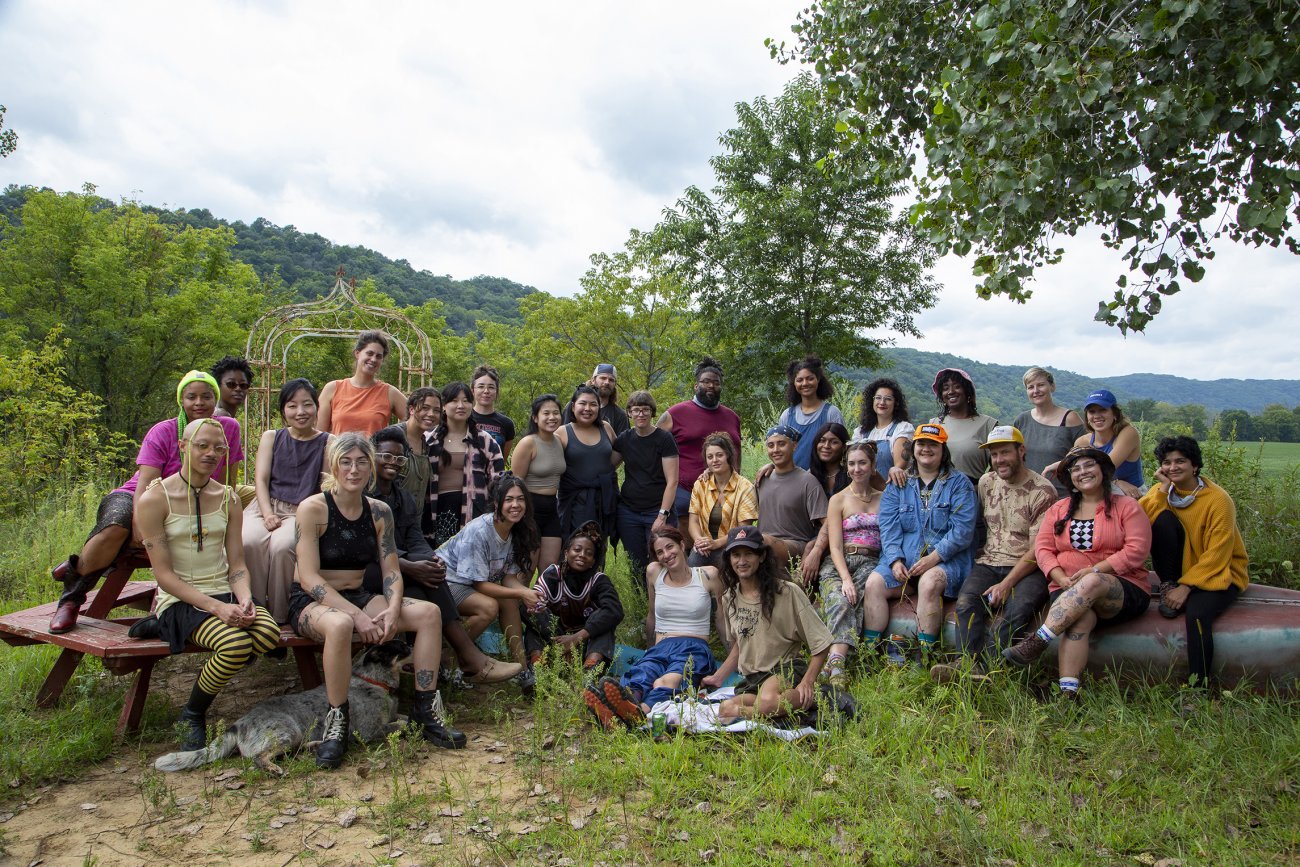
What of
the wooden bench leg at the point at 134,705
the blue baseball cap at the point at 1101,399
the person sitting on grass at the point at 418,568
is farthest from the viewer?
the blue baseball cap at the point at 1101,399

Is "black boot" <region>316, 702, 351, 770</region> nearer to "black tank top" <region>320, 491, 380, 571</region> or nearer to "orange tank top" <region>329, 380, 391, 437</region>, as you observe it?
"black tank top" <region>320, 491, 380, 571</region>

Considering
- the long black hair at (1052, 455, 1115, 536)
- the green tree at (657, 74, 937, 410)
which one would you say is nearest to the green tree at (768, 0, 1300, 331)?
the long black hair at (1052, 455, 1115, 536)

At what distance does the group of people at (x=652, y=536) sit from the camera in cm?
451

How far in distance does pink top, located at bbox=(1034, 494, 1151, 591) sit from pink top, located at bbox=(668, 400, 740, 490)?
247cm

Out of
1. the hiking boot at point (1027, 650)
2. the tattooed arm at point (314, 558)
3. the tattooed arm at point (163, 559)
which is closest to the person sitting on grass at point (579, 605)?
the tattooed arm at point (314, 558)

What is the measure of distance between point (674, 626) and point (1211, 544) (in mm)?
3159

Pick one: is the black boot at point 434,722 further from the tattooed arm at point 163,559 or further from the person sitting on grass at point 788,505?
the person sitting on grass at point 788,505

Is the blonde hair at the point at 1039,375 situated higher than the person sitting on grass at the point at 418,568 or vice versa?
the blonde hair at the point at 1039,375

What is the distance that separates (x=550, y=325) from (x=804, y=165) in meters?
10.7

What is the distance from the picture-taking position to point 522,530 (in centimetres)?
566

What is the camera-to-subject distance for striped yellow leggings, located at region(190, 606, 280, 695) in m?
4.17

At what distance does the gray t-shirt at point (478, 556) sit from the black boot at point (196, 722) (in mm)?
1599

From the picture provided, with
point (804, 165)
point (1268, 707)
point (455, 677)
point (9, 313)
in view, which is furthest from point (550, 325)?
point (1268, 707)

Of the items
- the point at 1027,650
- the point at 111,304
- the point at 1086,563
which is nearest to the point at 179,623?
the point at 1027,650
